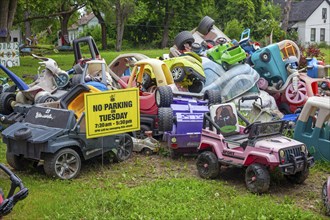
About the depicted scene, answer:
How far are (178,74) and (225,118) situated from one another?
3076mm

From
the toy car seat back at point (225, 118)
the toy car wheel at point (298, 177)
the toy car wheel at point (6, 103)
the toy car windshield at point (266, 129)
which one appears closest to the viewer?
the toy car windshield at point (266, 129)

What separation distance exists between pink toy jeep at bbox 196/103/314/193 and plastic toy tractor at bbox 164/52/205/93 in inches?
113

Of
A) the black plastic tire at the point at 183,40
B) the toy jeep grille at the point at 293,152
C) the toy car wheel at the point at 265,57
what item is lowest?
the toy jeep grille at the point at 293,152

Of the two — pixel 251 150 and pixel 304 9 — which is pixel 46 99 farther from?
pixel 304 9

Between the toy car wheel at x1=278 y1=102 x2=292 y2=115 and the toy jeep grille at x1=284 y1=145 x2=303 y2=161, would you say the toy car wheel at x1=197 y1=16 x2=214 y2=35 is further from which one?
the toy jeep grille at x1=284 y1=145 x2=303 y2=161

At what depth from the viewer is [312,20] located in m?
55.8

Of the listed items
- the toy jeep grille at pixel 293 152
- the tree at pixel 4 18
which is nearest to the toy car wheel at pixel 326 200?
the toy jeep grille at pixel 293 152

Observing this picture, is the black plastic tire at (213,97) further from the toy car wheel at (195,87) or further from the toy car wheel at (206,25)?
the toy car wheel at (206,25)

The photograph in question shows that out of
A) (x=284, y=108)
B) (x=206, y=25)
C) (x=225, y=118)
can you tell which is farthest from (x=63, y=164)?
(x=206, y=25)

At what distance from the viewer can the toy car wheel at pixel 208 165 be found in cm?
737

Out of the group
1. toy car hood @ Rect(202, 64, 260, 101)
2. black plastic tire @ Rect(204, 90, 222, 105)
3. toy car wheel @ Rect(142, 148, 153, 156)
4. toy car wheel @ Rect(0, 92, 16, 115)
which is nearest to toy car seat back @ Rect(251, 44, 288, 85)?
toy car hood @ Rect(202, 64, 260, 101)

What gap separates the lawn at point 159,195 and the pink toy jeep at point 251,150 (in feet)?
0.73

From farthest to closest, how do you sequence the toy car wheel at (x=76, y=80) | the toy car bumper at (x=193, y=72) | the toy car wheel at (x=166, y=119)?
the toy car wheel at (x=76, y=80)
the toy car bumper at (x=193, y=72)
the toy car wheel at (x=166, y=119)

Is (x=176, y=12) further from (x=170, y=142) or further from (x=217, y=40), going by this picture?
(x=170, y=142)
